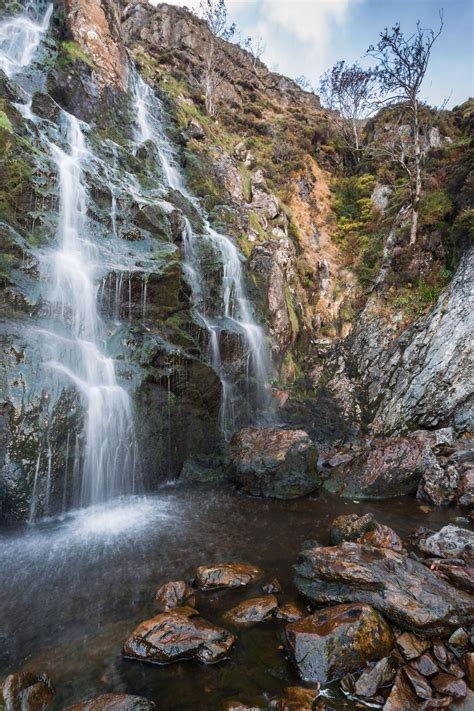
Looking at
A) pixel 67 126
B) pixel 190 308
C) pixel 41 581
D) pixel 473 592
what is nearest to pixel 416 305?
pixel 190 308

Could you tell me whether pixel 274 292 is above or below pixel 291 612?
above

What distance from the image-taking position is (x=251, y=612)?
466 centimetres

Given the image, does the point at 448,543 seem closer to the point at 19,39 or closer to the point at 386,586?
the point at 386,586

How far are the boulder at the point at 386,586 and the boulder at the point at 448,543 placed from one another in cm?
84

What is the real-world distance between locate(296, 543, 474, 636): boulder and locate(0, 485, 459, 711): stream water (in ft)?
1.59

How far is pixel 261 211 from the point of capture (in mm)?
21578

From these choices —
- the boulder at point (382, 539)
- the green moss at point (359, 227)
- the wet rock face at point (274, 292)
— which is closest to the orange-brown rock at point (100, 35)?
the wet rock face at point (274, 292)

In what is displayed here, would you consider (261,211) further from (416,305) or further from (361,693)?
(361,693)

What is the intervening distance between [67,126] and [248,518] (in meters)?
17.4

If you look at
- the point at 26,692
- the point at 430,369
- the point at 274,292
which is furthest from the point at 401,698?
the point at 274,292

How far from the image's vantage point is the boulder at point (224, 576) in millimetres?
5352

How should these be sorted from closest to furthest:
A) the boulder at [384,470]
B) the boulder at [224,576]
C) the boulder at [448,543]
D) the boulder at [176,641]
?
the boulder at [176,641] < the boulder at [224,576] < the boulder at [448,543] < the boulder at [384,470]

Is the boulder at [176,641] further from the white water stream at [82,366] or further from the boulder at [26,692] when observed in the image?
the white water stream at [82,366]

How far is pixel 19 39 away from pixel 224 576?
25468 millimetres
